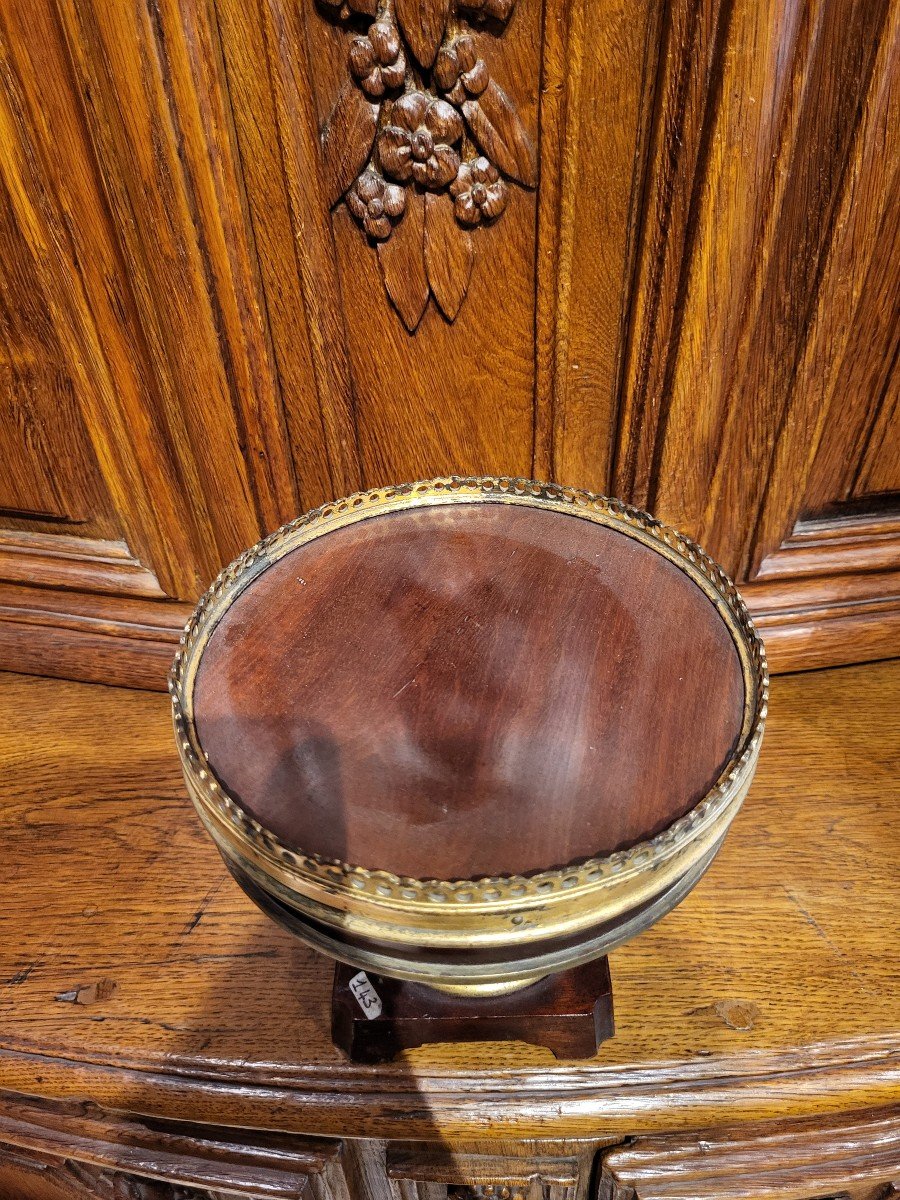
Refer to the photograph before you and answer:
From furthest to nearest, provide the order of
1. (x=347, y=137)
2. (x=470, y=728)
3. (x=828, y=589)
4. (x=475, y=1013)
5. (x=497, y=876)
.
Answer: (x=828, y=589) < (x=347, y=137) < (x=475, y=1013) < (x=470, y=728) < (x=497, y=876)

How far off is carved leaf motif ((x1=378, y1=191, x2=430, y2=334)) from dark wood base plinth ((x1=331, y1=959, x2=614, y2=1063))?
0.66 meters

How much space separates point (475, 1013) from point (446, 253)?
725 millimetres

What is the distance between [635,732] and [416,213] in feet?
1.93

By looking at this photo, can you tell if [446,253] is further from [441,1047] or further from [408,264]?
[441,1047]

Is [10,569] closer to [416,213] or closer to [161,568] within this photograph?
[161,568]

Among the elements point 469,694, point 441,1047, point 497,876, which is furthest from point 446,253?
point 441,1047

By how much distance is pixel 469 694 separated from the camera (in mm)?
A: 634

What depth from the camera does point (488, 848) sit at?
531 mm

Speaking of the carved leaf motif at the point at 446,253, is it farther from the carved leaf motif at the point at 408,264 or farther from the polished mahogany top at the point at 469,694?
the polished mahogany top at the point at 469,694

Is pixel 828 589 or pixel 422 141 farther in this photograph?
pixel 828 589

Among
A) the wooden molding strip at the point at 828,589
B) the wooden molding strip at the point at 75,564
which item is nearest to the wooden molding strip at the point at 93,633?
the wooden molding strip at the point at 75,564

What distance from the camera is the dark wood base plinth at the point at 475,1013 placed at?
77cm

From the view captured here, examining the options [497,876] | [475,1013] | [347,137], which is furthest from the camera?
[347,137]

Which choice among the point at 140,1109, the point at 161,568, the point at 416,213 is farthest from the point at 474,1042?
the point at 416,213
